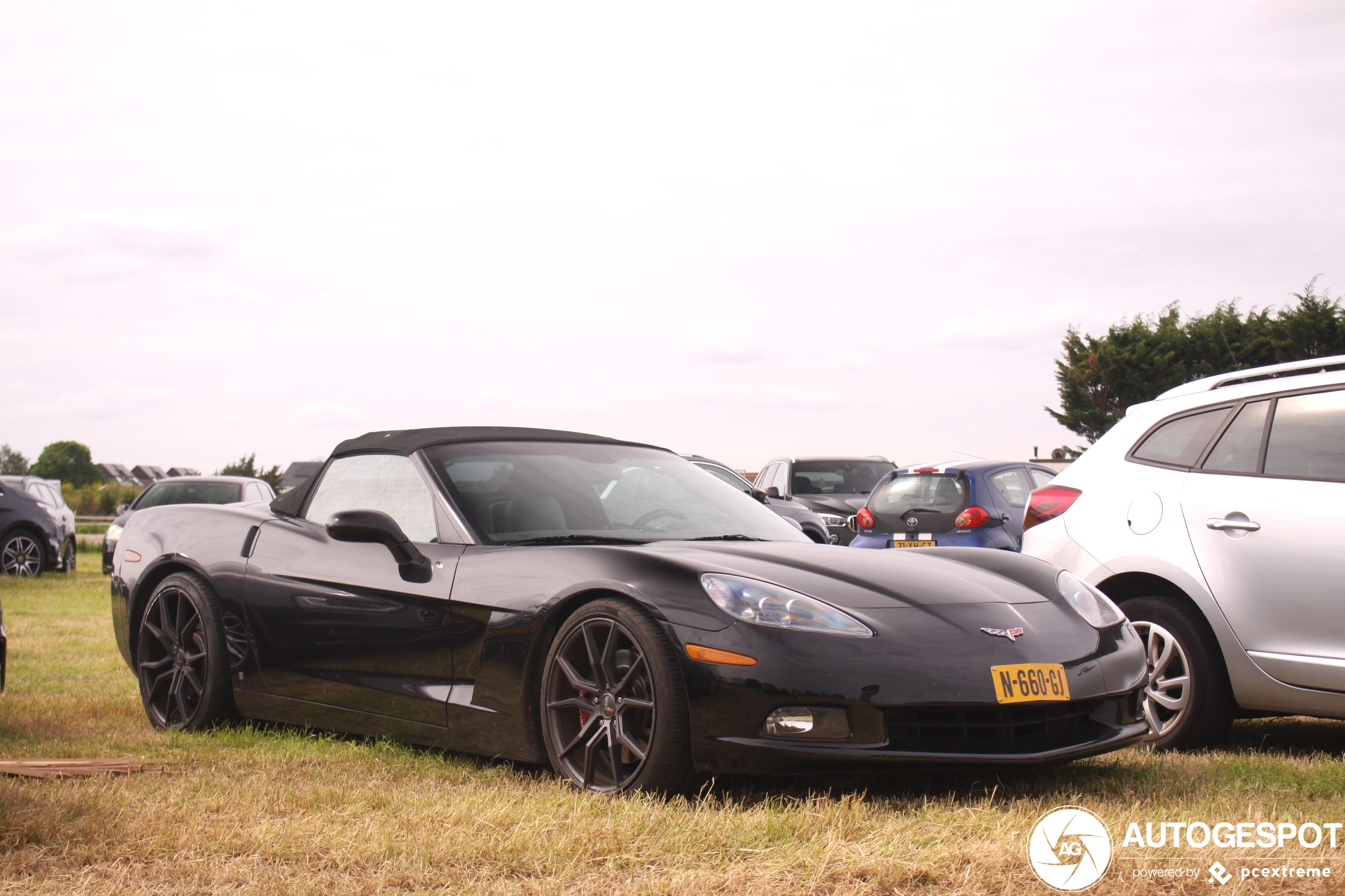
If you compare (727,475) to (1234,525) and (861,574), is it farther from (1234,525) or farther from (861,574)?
(861,574)

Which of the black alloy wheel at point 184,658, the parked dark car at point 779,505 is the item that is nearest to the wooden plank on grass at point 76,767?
the black alloy wheel at point 184,658

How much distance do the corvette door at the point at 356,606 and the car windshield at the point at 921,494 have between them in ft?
26.0

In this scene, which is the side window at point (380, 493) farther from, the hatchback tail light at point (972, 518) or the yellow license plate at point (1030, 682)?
the hatchback tail light at point (972, 518)

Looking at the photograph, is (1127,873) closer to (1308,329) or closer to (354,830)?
(354,830)

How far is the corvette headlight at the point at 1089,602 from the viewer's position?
14.7 feet

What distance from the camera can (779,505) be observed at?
15578 millimetres

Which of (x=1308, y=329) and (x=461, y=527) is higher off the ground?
(x=1308, y=329)

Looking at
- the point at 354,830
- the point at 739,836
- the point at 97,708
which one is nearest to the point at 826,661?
the point at 739,836

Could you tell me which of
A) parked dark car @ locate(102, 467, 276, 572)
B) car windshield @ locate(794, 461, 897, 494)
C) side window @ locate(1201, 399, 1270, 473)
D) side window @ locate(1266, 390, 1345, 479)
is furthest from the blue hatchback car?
parked dark car @ locate(102, 467, 276, 572)

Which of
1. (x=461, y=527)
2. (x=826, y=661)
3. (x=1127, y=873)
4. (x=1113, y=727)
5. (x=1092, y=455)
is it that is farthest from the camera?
(x=1092, y=455)

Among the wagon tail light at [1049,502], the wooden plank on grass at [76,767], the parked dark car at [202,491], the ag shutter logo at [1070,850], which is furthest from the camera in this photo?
the parked dark car at [202,491]

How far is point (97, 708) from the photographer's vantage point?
6.62 meters

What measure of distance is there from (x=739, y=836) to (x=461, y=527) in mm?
1886

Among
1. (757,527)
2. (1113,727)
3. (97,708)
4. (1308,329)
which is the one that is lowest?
(97,708)
